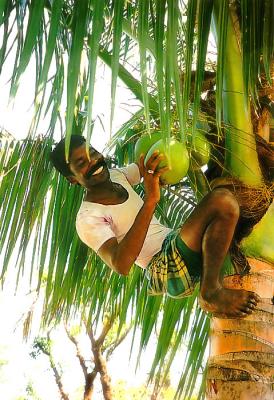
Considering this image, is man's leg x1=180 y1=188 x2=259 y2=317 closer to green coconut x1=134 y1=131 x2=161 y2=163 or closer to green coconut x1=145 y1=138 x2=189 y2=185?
green coconut x1=145 y1=138 x2=189 y2=185

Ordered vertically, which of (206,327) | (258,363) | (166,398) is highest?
(258,363)

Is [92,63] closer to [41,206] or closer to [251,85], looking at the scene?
[251,85]

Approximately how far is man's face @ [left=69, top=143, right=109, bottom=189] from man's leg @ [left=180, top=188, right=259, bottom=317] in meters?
0.53

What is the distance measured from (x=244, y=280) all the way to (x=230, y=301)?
0.44ft

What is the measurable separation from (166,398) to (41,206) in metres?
15.8

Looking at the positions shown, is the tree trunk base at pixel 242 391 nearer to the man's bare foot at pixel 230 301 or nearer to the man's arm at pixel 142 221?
the man's bare foot at pixel 230 301

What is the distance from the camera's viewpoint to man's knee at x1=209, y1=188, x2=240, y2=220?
7.59 ft

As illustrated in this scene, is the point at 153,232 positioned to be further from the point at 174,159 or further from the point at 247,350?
the point at 247,350

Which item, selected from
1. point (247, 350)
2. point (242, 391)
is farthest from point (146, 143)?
point (242, 391)

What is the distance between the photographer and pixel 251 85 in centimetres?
207

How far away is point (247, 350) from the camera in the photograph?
7.02 feet

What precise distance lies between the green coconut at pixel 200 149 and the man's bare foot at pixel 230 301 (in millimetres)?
533

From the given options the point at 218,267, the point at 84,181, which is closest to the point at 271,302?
the point at 218,267

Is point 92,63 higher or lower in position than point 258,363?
higher
